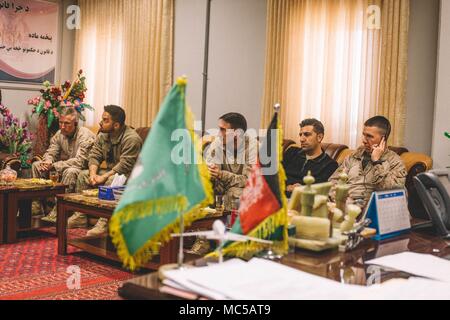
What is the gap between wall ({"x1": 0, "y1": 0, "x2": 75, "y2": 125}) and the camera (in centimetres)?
709

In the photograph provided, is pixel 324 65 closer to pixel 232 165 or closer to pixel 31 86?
pixel 232 165

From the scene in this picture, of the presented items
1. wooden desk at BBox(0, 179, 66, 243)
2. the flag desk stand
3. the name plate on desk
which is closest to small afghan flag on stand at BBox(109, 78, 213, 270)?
the name plate on desk

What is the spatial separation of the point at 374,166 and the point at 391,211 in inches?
76.7

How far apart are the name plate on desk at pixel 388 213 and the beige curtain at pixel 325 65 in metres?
2.68

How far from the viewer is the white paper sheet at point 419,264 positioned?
4.42 feet

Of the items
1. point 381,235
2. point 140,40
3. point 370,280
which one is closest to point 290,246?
point 370,280

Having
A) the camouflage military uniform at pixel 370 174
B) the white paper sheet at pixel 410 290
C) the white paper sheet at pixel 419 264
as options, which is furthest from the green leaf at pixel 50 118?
the white paper sheet at pixel 410 290

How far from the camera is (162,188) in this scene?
1198 mm

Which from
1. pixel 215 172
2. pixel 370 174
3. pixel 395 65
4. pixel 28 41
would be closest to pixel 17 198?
pixel 215 172

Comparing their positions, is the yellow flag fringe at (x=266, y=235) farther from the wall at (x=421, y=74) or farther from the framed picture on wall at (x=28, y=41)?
the framed picture on wall at (x=28, y=41)

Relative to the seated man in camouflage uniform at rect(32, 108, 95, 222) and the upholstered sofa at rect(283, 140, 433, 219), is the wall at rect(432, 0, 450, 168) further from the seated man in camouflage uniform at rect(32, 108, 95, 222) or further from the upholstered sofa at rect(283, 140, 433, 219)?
the seated man in camouflage uniform at rect(32, 108, 95, 222)

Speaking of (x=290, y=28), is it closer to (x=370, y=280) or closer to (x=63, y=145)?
(x=63, y=145)
